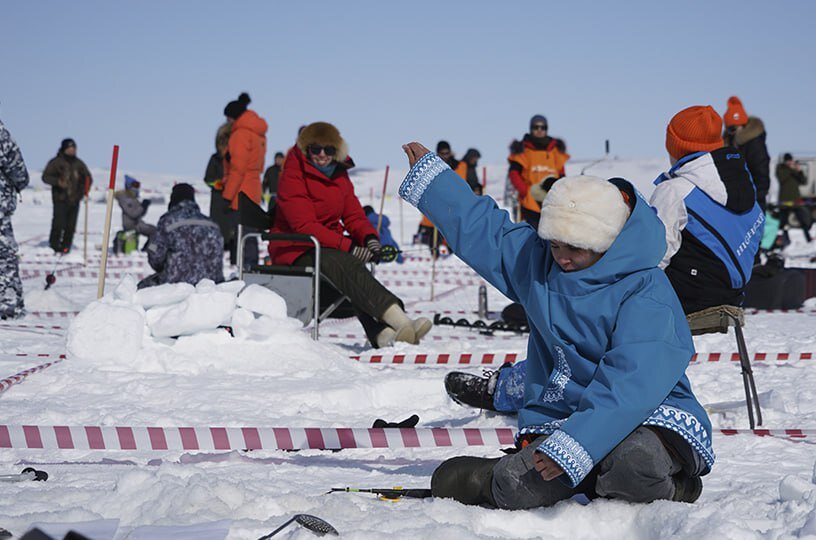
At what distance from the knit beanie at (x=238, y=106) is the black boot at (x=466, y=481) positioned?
781 cm

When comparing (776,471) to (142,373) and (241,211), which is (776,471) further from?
(241,211)

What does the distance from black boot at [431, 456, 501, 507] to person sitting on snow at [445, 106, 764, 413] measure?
1.45 metres

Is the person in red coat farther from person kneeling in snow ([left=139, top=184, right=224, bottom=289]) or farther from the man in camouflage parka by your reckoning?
the man in camouflage parka

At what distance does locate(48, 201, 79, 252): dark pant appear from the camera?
53.2ft

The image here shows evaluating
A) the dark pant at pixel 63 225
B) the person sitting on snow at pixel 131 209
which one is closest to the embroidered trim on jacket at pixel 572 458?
the dark pant at pixel 63 225

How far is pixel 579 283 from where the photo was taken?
294 centimetres

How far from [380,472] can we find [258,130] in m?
7.29

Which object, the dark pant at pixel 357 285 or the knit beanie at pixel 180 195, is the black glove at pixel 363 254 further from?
the knit beanie at pixel 180 195

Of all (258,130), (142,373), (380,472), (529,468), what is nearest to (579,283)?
(529,468)

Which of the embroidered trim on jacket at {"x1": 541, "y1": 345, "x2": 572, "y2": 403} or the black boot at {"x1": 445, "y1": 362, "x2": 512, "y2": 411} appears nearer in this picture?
the embroidered trim on jacket at {"x1": 541, "y1": 345, "x2": 572, "y2": 403}

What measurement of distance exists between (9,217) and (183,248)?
5.03ft

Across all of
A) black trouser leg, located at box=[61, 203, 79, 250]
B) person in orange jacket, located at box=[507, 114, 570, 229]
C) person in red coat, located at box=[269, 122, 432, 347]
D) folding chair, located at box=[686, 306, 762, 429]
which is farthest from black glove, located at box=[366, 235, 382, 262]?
black trouser leg, located at box=[61, 203, 79, 250]

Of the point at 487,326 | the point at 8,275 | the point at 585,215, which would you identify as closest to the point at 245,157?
the point at 8,275

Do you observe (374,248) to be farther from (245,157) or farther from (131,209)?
(131,209)
